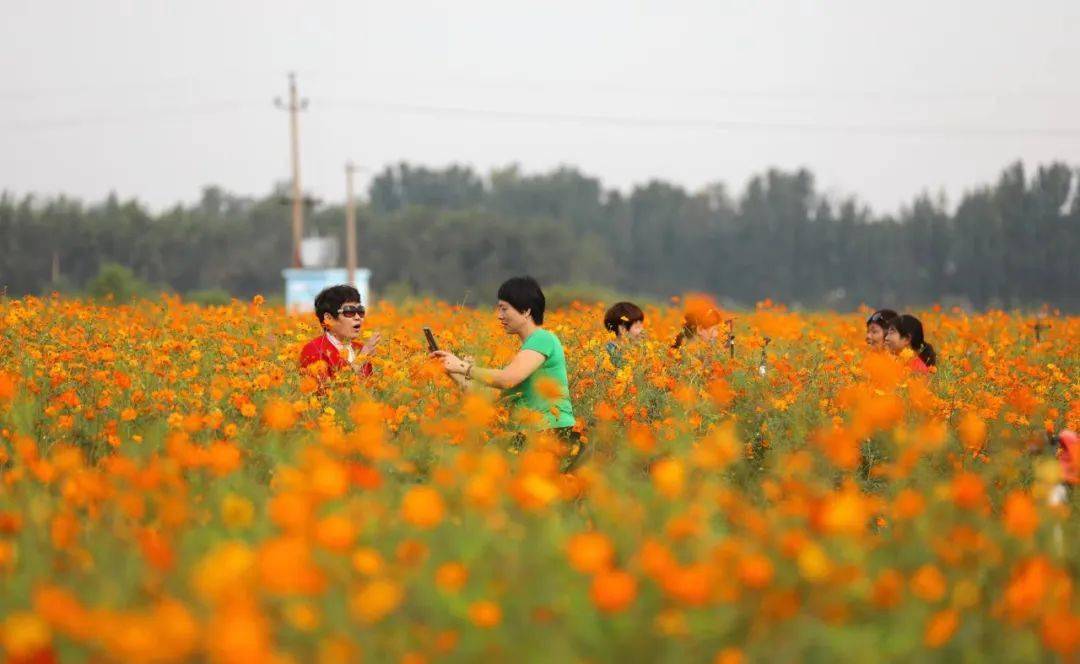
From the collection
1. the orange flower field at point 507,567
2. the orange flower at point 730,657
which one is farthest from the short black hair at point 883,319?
the orange flower at point 730,657

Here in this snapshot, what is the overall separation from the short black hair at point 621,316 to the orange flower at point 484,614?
18.7ft

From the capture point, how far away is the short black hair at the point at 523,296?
5941mm

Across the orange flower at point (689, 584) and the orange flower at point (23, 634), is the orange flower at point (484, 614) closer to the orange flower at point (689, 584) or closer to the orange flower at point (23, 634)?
the orange flower at point (689, 584)

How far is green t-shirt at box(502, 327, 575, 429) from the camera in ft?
19.2

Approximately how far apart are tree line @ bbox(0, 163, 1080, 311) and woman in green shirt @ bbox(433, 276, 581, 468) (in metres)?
53.2

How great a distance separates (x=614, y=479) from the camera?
293 cm

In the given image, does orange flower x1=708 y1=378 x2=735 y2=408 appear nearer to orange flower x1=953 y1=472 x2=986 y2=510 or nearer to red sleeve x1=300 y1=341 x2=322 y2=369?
red sleeve x1=300 y1=341 x2=322 y2=369

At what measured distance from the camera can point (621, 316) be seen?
8.02 metres

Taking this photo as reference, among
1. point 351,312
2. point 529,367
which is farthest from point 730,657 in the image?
point 351,312

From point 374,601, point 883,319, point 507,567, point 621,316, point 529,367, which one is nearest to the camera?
point 374,601

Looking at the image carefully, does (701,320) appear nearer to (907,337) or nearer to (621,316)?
(621,316)

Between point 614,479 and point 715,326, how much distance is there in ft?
17.7

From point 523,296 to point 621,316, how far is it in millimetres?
2157

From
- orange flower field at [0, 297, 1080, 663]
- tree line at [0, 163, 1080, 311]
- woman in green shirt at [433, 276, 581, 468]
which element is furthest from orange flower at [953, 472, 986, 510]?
tree line at [0, 163, 1080, 311]
